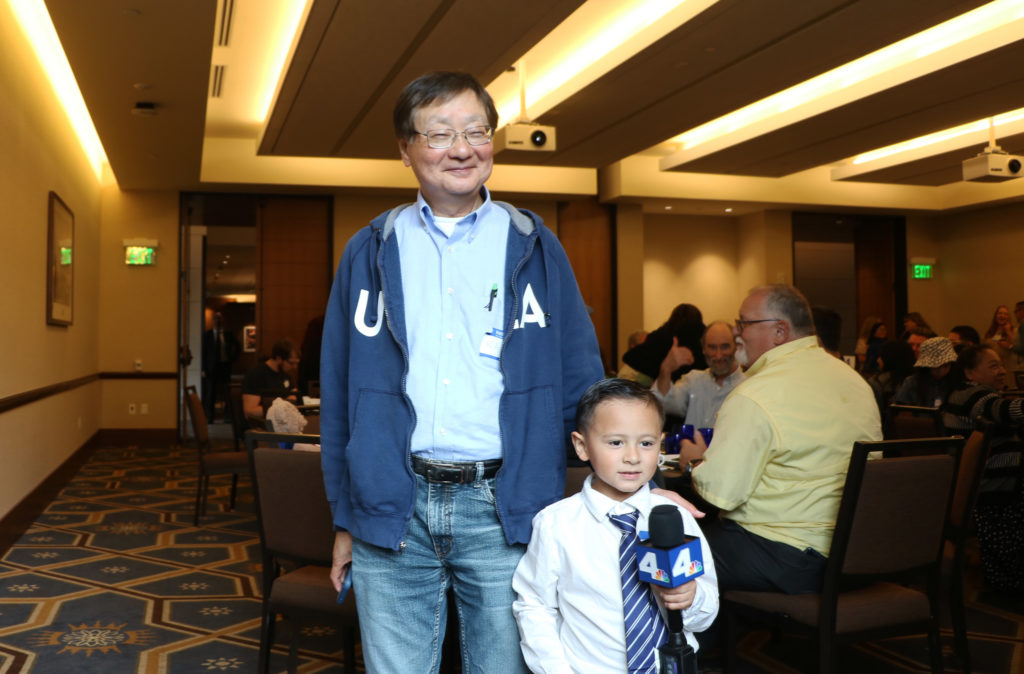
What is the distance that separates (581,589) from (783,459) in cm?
133

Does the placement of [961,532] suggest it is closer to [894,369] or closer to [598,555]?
[598,555]

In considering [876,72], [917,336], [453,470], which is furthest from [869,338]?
[453,470]

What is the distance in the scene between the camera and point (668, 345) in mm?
5891

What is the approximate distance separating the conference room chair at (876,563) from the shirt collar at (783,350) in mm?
517

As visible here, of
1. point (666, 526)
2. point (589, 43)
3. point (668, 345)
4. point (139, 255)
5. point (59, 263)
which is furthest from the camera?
point (139, 255)

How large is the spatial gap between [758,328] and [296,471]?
169 centimetres

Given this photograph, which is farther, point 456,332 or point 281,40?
point 281,40

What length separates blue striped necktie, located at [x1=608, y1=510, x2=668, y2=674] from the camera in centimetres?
166

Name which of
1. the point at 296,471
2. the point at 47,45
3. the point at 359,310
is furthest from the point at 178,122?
the point at 359,310

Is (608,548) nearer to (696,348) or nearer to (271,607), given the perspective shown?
(271,607)

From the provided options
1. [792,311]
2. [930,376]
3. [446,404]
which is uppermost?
[792,311]

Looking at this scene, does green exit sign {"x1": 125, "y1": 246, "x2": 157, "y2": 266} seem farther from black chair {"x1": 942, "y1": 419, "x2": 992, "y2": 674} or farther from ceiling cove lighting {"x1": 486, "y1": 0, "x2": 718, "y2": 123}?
black chair {"x1": 942, "y1": 419, "x2": 992, "y2": 674}

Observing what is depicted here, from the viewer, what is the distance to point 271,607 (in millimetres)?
2861

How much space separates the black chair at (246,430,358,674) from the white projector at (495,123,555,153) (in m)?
5.33
